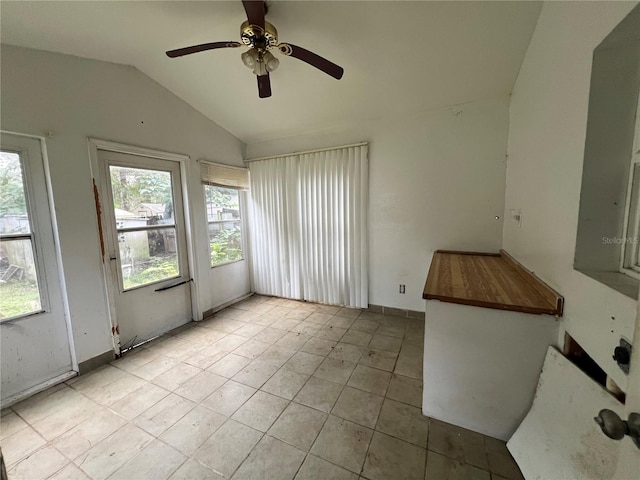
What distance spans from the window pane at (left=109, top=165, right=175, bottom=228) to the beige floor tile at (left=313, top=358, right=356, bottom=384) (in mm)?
2315

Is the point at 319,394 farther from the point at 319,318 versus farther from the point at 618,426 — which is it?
the point at 618,426

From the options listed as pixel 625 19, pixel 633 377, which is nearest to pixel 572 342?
pixel 633 377

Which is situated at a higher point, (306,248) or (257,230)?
(257,230)

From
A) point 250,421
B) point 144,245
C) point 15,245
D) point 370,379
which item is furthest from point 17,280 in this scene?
point 370,379

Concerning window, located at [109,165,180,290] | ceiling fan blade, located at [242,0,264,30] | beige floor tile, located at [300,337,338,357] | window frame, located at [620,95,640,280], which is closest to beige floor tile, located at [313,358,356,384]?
beige floor tile, located at [300,337,338,357]

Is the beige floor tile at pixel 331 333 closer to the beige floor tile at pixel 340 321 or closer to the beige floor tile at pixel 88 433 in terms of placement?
the beige floor tile at pixel 340 321

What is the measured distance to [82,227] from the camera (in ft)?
6.94

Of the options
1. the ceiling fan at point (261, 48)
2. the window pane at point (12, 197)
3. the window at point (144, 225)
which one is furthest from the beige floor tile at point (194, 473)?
the ceiling fan at point (261, 48)

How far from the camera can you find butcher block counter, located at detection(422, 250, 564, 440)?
1.36 meters

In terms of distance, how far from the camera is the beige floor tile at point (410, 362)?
2070 millimetres

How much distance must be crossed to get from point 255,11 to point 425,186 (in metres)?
2.24

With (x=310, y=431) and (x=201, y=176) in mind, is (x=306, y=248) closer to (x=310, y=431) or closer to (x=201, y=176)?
(x=201, y=176)

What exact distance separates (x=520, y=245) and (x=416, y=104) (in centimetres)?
174

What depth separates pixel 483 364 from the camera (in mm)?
1470
